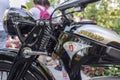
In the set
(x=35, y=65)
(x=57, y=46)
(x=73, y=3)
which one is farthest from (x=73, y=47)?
(x=35, y=65)

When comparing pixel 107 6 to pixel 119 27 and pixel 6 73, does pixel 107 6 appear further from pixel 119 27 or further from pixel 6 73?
pixel 6 73

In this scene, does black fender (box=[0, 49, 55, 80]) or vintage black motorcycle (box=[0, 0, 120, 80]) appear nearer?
vintage black motorcycle (box=[0, 0, 120, 80])

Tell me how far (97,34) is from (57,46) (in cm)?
32

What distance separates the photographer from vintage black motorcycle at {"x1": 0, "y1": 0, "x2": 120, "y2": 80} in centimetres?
263

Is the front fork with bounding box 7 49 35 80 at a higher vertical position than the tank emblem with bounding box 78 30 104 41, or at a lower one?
lower

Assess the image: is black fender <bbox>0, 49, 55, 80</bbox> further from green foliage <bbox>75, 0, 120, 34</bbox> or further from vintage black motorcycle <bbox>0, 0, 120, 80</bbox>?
green foliage <bbox>75, 0, 120, 34</bbox>

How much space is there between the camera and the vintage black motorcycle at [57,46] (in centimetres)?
263

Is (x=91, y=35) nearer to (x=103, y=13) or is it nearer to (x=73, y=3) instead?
(x=73, y=3)

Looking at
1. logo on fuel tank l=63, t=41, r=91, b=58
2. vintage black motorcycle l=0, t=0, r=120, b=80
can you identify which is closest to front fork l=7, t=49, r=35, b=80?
vintage black motorcycle l=0, t=0, r=120, b=80

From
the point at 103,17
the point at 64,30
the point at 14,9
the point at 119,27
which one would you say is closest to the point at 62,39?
the point at 64,30

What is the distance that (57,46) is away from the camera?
280cm

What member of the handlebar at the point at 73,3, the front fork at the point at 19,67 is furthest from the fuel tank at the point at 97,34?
the front fork at the point at 19,67

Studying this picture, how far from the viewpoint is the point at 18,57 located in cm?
293

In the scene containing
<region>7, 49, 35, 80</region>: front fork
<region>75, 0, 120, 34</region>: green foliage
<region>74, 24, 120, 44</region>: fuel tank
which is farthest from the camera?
<region>75, 0, 120, 34</region>: green foliage
